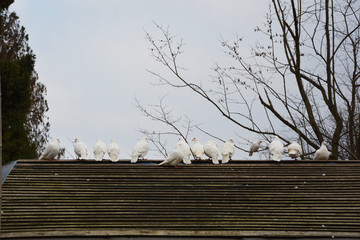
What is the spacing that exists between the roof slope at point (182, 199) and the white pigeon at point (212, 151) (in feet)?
1.87

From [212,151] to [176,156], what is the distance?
1131 millimetres

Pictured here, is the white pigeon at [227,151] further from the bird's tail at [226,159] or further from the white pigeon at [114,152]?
the white pigeon at [114,152]

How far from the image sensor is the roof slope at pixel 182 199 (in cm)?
1012

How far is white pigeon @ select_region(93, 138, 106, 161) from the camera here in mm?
13281

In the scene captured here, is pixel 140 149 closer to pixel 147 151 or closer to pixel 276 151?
pixel 147 151

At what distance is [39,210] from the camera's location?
10.8 meters

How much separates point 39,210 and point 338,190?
18.4 ft

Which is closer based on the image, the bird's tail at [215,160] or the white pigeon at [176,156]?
the white pigeon at [176,156]

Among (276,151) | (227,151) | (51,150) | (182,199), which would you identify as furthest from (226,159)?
(51,150)

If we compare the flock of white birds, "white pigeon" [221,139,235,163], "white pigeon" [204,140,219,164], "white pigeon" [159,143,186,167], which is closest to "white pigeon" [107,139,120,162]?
the flock of white birds

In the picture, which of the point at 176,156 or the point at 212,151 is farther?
the point at 212,151

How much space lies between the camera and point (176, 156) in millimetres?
12688

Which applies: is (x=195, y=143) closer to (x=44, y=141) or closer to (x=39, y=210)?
(x=39, y=210)

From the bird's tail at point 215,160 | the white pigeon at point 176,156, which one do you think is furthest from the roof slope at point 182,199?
the bird's tail at point 215,160
